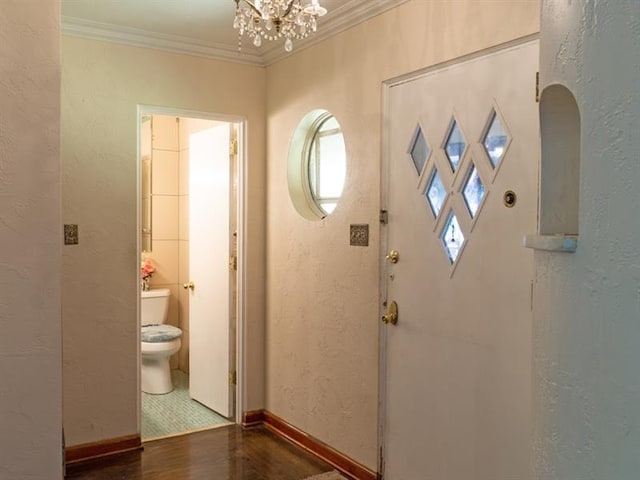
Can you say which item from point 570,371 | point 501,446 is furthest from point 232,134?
point 570,371

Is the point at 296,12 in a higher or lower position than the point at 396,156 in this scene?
higher

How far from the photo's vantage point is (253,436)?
3697 millimetres

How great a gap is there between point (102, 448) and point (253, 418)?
970 millimetres


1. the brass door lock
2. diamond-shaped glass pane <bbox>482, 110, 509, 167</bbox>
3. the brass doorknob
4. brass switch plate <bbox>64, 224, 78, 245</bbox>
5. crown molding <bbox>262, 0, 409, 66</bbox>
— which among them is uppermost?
crown molding <bbox>262, 0, 409, 66</bbox>

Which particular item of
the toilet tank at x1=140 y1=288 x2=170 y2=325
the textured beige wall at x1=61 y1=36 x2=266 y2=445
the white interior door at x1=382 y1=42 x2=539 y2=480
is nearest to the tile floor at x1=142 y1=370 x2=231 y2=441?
the textured beige wall at x1=61 y1=36 x2=266 y2=445

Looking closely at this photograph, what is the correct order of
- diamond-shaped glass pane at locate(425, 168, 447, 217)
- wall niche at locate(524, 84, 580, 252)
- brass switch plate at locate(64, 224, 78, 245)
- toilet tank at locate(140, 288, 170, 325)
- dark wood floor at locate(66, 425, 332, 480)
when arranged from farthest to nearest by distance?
toilet tank at locate(140, 288, 170, 325)
brass switch plate at locate(64, 224, 78, 245)
dark wood floor at locate(66, 425, 332, 480)
diamond-shaped glass pane at locate(425, 168, 447, 217)
wall niche at locate(524, 84, 580, 252)

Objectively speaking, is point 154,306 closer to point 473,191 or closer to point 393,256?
point 393,256

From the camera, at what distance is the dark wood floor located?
3.14 meters

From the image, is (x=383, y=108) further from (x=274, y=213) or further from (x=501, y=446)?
(x=501, y=446)

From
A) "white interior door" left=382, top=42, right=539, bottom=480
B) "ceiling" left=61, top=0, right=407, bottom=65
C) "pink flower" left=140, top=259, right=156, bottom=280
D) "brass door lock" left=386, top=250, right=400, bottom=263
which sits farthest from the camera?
"pink flower" left=140, top=259, right=156, bottom=280

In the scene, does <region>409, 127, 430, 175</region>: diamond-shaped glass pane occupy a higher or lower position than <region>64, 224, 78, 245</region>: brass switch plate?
higher

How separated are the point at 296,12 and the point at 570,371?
1.68 metres

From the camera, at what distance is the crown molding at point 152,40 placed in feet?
10.6

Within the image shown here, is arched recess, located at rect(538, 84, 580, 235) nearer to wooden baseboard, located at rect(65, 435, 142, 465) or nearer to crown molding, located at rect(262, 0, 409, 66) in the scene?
crown molding, located at rect(262, 0, 409, 66)
